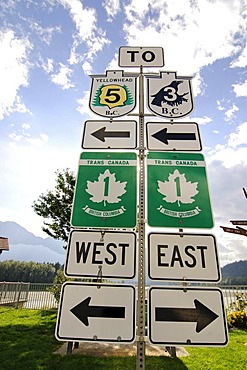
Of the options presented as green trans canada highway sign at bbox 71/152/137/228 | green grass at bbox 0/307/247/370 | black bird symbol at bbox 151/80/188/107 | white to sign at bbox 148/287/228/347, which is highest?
black bird symbol at bbox 151/80/188/107

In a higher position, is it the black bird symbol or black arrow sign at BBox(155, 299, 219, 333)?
the black bird symbol

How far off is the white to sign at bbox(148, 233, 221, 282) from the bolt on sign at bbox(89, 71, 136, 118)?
6.18 ft

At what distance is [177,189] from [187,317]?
3.94 ft

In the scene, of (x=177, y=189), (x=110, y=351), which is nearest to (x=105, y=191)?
(x=177, y=189)

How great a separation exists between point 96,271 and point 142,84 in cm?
278

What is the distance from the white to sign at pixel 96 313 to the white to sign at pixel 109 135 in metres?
1.64

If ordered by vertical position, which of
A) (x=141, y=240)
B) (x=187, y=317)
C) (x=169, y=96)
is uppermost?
(x=169, y=96)

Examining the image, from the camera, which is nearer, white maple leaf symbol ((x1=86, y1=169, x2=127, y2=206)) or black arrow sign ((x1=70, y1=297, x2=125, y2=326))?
black arrow sign ((x1=70, y1=297, x2=125, y2=326))

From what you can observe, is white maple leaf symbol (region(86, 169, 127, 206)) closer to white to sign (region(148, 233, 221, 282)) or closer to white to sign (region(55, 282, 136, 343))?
white to sign (region(148, 233, 221, 282))

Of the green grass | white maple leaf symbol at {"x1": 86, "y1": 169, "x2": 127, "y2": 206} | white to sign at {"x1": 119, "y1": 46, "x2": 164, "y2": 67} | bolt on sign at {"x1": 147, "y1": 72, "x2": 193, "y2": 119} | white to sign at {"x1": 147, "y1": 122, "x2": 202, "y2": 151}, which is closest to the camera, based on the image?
white maple leaf symbol at {"x1": 86, "y1": 169, "x2": 127, "y2": 206}

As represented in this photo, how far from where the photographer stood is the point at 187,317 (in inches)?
77.5

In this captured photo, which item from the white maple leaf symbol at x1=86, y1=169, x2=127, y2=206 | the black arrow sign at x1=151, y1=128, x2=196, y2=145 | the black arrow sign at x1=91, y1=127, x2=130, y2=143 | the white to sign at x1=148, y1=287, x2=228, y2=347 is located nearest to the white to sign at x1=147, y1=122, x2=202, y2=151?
the black arrow sign at x1=151, y1=128, x2=196, y2=145

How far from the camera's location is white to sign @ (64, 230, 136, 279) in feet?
7.02

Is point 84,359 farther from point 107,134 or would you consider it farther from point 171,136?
point 171,136
